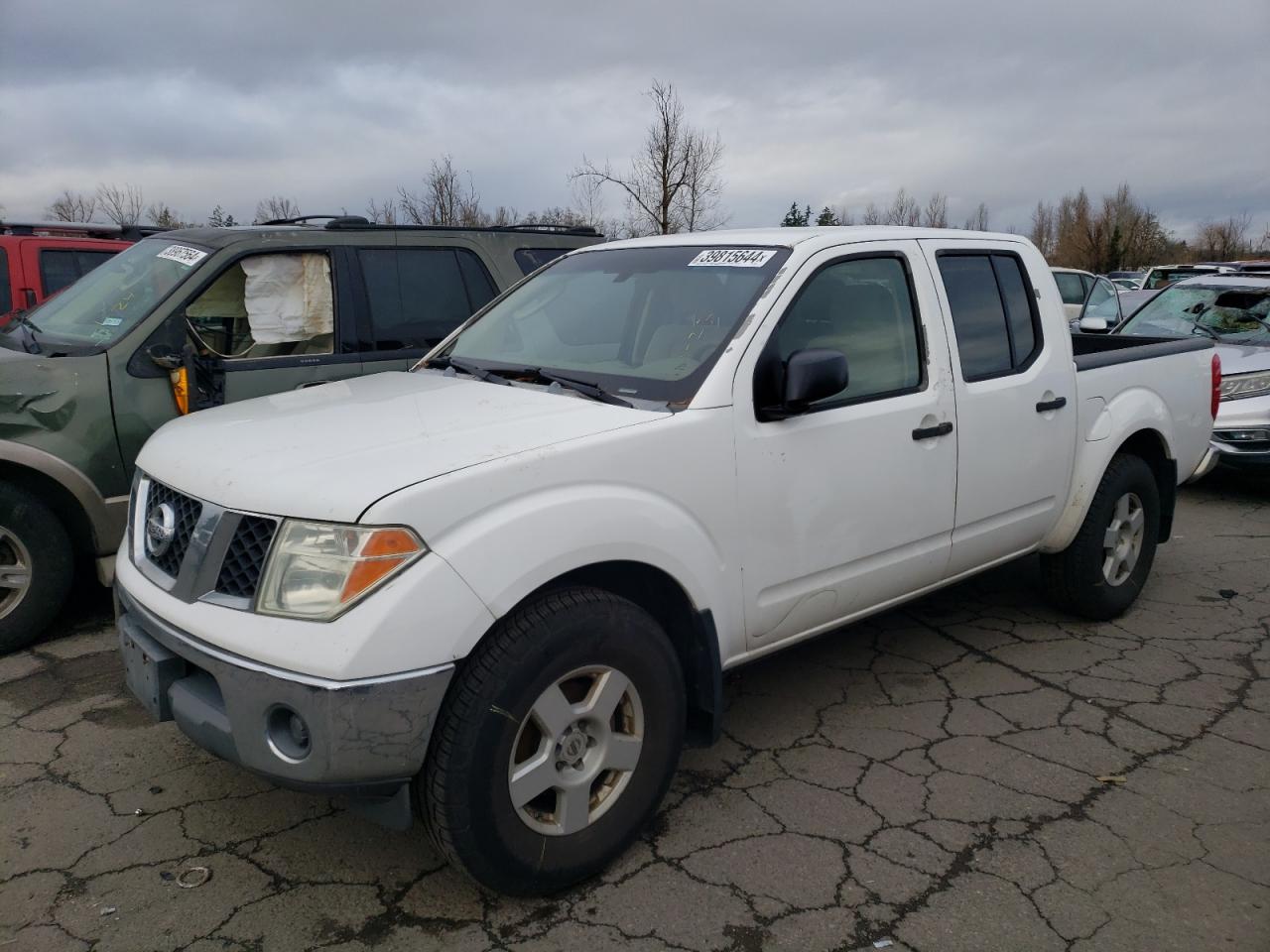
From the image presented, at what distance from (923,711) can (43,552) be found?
3.88m

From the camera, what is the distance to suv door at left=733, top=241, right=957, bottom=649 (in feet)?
10.3

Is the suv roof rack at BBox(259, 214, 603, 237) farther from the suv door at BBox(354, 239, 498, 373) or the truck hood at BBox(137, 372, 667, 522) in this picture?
the truck hood at BBox(137, 372, 667, 522)

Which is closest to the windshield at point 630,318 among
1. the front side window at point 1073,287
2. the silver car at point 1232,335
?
the silver car at point 1232,335

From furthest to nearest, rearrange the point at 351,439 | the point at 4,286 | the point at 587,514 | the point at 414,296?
the point at 4,286 → the point at 414,296 → the point at 351,439 → the point at 587,514

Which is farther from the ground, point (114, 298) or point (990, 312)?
point (114, 298)

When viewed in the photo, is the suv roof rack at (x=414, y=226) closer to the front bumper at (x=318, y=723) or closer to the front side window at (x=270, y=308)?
the front side window at (x=270, y=308)

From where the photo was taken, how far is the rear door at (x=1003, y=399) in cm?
389

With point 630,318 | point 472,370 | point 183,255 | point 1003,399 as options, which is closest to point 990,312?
point 1003,399

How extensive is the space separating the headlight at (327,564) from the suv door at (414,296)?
3.06 meters

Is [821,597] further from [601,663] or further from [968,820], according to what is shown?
[601,663]

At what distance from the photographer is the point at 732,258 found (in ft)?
11.5

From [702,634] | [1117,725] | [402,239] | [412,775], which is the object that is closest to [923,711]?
[1117,725]

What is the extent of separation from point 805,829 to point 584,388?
1.58 metres

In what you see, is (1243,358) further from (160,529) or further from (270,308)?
(160,529)
